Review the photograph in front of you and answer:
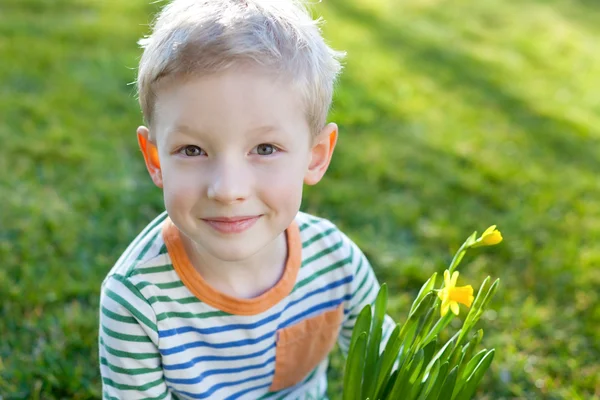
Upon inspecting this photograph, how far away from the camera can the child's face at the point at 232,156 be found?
124 centimetres

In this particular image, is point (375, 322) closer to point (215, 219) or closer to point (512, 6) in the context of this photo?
point (215, 219)

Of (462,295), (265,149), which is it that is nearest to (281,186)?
(265,149)

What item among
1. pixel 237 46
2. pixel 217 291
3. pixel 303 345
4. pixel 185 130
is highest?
pixel 237 46

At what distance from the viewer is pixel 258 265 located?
61.3 inches

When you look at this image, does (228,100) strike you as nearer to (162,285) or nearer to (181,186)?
(181,186)

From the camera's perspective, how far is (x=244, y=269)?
5.03 feet

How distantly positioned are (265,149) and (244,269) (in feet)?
1.10

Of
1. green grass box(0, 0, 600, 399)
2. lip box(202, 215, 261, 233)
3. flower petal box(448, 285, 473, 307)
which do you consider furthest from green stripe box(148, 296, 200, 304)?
green grass box(0, 0, 600, 399)

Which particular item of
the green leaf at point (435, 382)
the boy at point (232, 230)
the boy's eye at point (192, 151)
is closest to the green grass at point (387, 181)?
the boy at point (232, 230)

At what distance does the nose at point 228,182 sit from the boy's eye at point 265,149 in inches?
1.9

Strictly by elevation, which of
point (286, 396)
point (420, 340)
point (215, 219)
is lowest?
point (286, 396)

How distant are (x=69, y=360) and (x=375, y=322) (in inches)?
39.1

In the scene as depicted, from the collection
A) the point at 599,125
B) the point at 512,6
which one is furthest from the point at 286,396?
the point at 512,6

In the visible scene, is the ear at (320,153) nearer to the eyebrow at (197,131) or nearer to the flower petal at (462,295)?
the eyebrow at (197,131)
